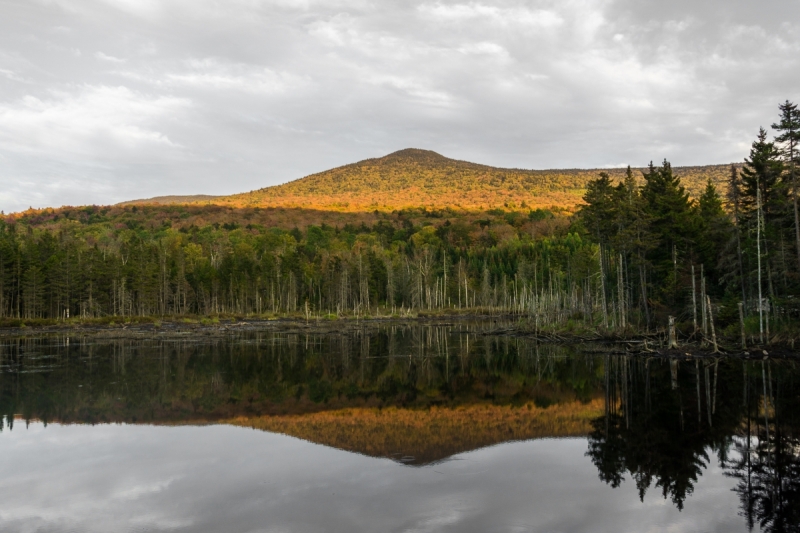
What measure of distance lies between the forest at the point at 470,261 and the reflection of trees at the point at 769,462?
15441mm

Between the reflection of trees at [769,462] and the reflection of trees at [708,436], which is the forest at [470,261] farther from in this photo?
the reflection of trees at [769,462]

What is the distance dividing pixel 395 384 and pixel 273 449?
11.3 m

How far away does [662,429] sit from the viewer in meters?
16.1

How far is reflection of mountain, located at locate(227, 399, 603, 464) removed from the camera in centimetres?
1594

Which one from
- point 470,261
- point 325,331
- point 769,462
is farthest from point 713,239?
point 470,261

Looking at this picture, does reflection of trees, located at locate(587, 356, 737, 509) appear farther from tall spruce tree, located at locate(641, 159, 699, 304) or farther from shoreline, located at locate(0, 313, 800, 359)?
tall spruce tree, located at locate(641, 159, 699, 304)

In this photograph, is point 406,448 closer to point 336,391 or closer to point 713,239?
point 336,391

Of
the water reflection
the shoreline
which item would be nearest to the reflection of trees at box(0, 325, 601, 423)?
the water reflection

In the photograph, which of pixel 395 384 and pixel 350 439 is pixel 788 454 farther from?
pixel 395 384

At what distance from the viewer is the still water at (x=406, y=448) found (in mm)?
10711

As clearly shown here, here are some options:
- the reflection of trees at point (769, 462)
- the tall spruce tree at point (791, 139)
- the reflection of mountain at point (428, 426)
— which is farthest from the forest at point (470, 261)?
the reflection of mountain at point (428, 426)

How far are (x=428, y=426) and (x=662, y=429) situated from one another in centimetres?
695

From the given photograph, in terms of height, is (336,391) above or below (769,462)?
below


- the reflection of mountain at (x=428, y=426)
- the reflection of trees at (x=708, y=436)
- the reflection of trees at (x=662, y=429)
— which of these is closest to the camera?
the reflection of trees at (x=708, y=436)
